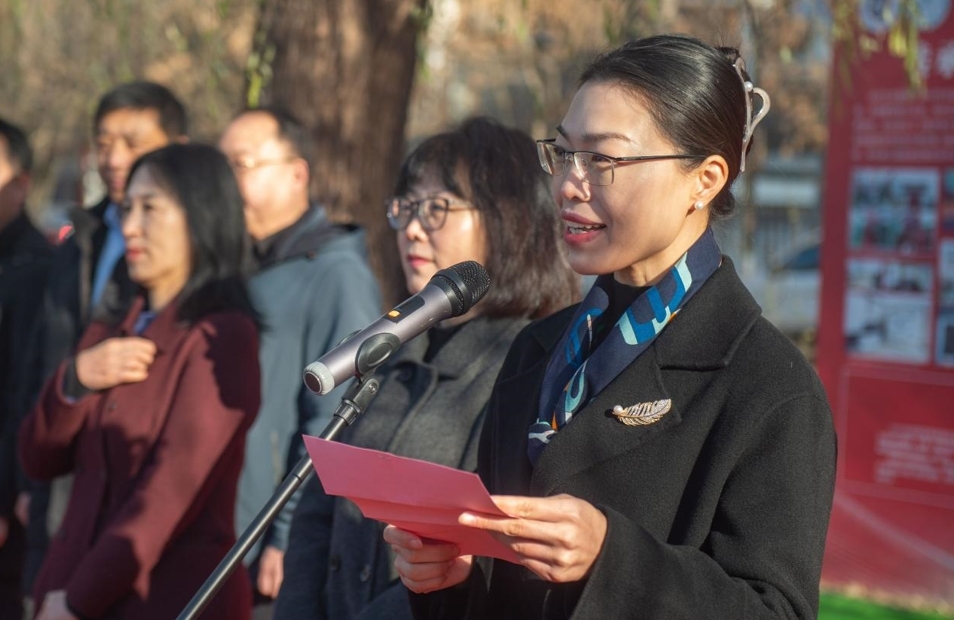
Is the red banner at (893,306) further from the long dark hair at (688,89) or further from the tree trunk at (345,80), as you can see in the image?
the long dark hair at (688,89)

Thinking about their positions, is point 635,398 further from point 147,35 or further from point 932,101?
point 147,35

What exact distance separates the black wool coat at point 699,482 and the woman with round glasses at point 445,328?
2.20 feet

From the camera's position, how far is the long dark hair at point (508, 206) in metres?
2.89

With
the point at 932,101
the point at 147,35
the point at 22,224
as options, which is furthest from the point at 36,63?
the point at 932,101

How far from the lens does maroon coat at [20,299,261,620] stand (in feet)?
9.75

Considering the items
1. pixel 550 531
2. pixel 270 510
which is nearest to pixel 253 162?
pixel 270 510

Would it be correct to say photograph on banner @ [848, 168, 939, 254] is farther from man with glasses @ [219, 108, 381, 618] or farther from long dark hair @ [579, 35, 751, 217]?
long dark hair @ [579, 35, 751, 217]

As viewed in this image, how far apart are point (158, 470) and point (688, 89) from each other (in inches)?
67.9

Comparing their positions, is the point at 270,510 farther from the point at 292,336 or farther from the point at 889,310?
the point at 889,310

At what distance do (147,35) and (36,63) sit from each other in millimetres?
7819

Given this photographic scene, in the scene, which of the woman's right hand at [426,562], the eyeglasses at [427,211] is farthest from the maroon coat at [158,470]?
the woman's right hand at [426,562]

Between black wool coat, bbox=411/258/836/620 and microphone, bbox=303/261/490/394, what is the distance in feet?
0.90

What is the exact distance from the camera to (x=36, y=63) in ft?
50.9

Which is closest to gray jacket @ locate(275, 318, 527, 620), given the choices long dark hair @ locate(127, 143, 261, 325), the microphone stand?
long dark hair @ locate(127, 143, 261, 325)
